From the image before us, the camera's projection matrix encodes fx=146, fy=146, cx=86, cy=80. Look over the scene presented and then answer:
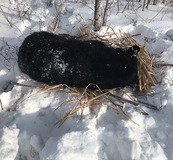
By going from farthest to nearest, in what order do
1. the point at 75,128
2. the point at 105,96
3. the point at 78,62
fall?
the point at 105,96 → the point at 78,62 → the point at 75,128

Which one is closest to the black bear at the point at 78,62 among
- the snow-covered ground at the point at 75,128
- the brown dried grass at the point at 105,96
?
the brown dried grass at the point at 105,96

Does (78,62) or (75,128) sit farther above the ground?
(78,62)

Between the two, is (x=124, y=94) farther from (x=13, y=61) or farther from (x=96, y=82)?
(x=13, y=61)

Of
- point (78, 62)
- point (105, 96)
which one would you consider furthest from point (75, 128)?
point (78, 62)

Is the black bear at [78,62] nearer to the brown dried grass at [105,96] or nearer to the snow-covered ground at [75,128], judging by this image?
the brown dried grass at [105,96]

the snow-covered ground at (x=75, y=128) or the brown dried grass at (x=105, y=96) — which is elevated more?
the brown dried grass at (x=105, y=96)

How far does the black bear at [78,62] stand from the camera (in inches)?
49.3

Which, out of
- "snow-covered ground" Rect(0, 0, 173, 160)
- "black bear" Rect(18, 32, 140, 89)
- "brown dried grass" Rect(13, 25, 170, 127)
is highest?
"black bear" Rect(18, 32, 140, 89)

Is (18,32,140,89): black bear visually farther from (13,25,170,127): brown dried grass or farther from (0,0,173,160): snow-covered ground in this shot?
(0,0,173,160): snow-covered ground

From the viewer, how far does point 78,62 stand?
1.25m

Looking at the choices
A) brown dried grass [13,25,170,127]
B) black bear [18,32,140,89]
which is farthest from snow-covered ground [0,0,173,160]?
black bear [18,32,140,89]

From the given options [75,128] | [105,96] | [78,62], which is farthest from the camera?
[105,96]

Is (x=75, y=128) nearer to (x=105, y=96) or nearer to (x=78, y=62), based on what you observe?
(x=105, y=96)

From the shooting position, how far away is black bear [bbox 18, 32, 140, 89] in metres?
1.25
